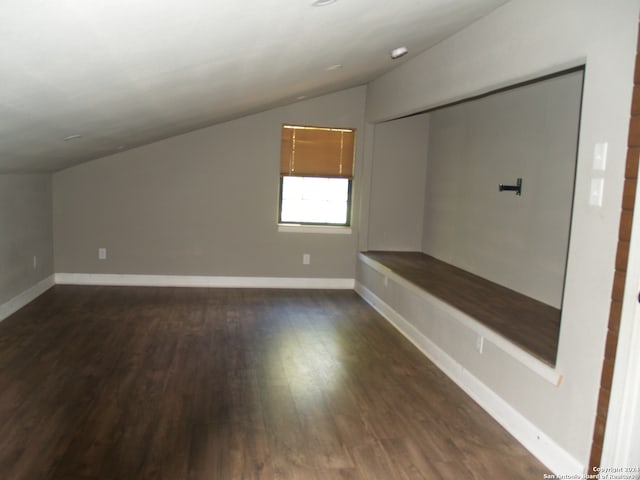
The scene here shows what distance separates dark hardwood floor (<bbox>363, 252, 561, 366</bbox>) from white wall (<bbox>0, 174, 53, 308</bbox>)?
355cm

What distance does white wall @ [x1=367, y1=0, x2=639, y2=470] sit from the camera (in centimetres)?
230

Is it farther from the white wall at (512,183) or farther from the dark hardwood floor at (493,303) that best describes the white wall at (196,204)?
the dark hardwood floor at (493,303)

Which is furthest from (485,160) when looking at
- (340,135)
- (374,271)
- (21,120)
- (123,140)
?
(21,120)

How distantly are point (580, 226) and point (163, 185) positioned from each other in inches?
193

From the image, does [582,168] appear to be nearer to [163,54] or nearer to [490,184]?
[163,54]

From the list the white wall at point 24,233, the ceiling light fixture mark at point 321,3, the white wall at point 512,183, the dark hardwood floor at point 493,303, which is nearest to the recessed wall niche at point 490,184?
the white wall at point 512,183

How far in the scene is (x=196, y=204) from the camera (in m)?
6.41

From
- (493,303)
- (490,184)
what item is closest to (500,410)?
(493,303)

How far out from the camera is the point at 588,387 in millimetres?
2436

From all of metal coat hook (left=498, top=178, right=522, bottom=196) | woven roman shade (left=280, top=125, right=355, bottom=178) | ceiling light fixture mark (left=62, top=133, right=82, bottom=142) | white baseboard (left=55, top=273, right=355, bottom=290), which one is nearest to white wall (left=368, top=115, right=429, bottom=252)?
woven roman shade (left=280, top=125, right=355, bottom=178)

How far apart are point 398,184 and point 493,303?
2841mm

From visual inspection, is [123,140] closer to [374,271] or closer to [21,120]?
[21,120]

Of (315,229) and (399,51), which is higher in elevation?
(399,51)

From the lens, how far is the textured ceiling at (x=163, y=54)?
1.72m
